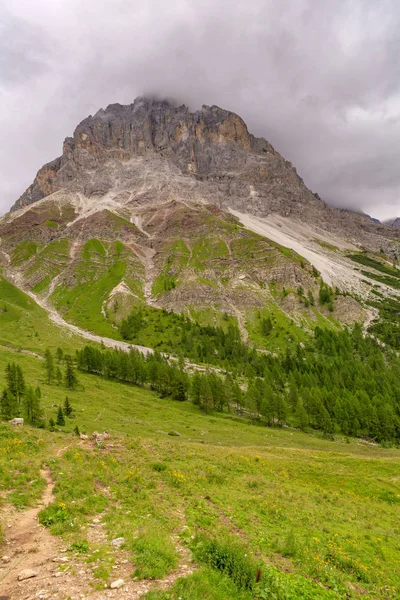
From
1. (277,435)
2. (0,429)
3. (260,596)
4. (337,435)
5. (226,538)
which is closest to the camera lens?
(260,596)

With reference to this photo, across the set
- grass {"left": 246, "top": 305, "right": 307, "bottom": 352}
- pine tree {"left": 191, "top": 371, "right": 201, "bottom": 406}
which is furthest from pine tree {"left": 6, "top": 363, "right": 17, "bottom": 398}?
grass {"left": 246, "top": 305, "right": 307, "bottom": 352}

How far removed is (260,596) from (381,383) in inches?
4903

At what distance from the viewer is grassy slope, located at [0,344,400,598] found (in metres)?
13.5

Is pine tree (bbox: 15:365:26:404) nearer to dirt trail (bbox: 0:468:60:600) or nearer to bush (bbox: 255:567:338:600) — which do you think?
dirt trail (bbox: 0:468:60:600)

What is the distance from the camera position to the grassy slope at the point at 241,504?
1349cm

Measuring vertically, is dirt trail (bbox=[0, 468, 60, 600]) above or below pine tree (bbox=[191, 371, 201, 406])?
above

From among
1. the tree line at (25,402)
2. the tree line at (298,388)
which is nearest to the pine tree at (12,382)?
the tree line at (25,402)

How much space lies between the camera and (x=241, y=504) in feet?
68.5

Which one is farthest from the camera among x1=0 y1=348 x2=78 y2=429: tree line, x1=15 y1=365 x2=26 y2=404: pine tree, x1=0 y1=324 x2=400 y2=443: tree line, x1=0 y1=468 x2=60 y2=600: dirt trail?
x1=0 y1=324 x2=400 y2=443: tree line

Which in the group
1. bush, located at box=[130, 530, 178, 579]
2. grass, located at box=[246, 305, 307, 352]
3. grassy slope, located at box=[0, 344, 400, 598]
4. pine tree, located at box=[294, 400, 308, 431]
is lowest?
pine tree, located at box=[294, 400, 308, 431]

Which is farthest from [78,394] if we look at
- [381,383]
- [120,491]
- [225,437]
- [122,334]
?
[381,383]

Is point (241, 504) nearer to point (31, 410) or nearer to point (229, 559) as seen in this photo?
point (229, 559)

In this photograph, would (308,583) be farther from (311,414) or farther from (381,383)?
(381,383)

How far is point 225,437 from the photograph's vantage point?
205ft
